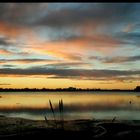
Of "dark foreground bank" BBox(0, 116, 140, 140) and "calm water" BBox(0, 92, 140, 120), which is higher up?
"dark foreground bank" BBox(0, 116, 140, 140)

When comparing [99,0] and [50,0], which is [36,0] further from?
[99,0]

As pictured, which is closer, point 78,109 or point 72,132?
point 72,132

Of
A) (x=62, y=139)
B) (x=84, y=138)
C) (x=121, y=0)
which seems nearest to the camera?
(x=121, y=0)

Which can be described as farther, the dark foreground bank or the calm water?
the calm water

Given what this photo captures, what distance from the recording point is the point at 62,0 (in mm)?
3582

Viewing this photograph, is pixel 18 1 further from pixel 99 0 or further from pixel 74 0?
pixel 99 0

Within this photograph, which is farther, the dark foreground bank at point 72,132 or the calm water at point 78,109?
the calm water at point 78,109

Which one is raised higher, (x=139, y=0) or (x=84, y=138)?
(x=139, y=0)

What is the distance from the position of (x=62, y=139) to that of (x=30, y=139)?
1.13m

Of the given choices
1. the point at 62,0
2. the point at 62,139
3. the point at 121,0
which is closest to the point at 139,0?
the point at 121,0

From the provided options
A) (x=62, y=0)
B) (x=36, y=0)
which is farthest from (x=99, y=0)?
(x=36, y=0)

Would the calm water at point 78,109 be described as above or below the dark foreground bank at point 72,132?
below

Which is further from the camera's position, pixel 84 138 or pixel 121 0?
pixel 84 138

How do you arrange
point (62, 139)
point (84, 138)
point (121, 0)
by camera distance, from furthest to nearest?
1. point (84, 138)
2. point (62, 139)
3. point (121, 0)
